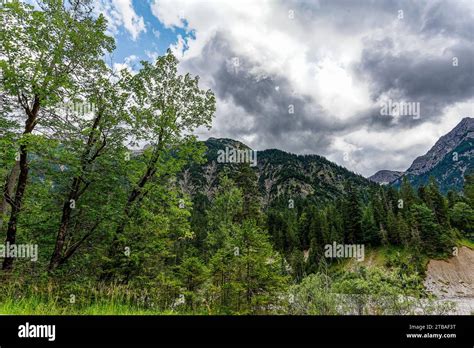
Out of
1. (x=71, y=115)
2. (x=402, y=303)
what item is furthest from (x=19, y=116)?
(x=402, y=303)

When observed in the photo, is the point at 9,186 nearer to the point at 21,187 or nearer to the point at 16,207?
the point at 21,187
